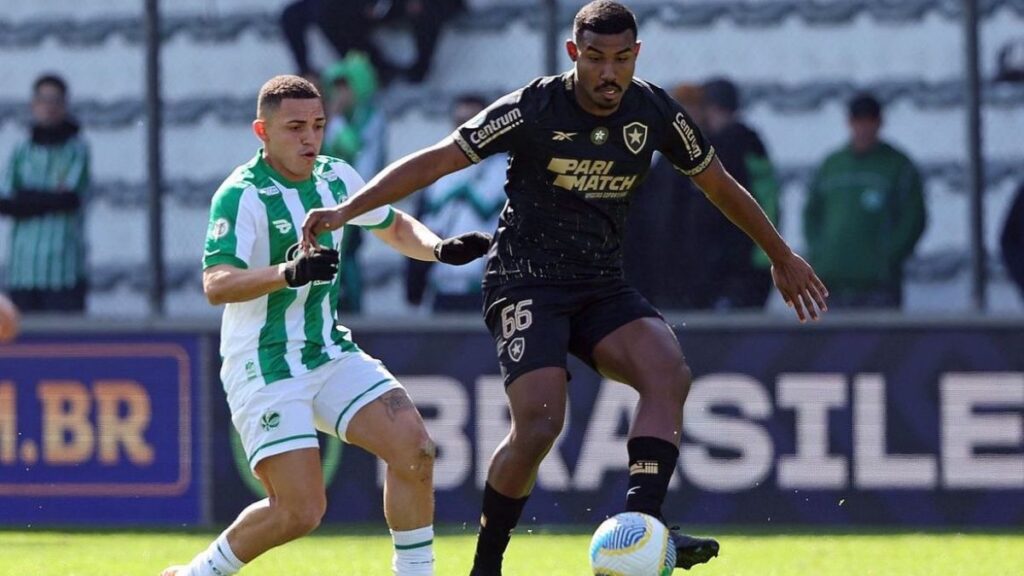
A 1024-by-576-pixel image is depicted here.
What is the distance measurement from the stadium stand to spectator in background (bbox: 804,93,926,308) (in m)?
0.11

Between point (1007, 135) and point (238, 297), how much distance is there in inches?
212

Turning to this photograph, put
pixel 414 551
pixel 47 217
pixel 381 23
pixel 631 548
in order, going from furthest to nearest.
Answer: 1. pixel 381 23
2. pixel 47 217
3. pixel 414 551
4. pixel 631 548

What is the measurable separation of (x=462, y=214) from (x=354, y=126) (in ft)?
2.81

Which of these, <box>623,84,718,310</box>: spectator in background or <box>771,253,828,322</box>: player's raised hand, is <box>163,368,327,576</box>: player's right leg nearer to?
<box>771,253,828,322</box>: player's raised hand

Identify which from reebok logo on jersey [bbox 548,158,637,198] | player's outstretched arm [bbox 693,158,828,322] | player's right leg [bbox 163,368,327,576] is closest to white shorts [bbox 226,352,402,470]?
player's right leg [bbox 163,368,327,576]

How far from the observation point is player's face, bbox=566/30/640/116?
6352 millimetres

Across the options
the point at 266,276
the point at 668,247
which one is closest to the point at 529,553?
the point at 668,247

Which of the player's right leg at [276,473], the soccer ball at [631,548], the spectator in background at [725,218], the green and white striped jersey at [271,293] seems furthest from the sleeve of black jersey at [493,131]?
the spectator in background at [725,218]

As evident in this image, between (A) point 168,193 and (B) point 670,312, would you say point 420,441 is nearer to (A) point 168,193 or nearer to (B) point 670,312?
(B) point 670,312

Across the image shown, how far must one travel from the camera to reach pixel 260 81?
11625 mm

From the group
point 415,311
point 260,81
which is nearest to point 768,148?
point 415,311

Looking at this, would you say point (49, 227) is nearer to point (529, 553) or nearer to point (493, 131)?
point (529, 553)

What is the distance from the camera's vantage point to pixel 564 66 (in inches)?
416

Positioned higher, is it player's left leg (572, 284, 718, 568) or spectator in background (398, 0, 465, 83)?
spectator in background (398, 0, 465, 83)
